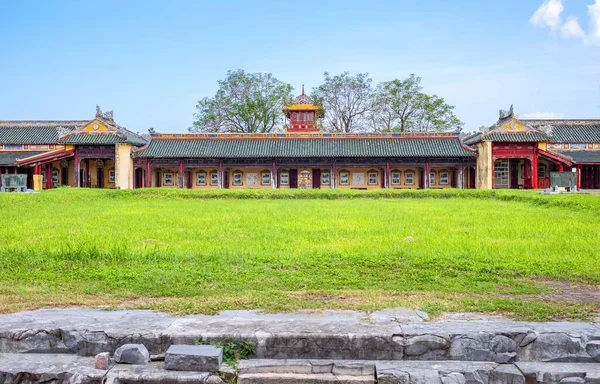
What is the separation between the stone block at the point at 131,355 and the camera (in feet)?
19.1

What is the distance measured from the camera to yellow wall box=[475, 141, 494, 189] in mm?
43156

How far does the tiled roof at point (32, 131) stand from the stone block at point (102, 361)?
45.5 m

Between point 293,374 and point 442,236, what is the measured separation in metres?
9.15

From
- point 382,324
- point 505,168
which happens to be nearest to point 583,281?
point 382,324

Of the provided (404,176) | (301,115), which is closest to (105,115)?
(301,115)

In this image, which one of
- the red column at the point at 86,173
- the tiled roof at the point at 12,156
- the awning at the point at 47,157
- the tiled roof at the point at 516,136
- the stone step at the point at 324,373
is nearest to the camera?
the stone step at the point at 324,373

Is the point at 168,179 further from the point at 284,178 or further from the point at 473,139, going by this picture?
the point at 473,139

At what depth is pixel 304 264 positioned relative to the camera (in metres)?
10.2

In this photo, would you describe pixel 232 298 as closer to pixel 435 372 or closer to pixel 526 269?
pixel 435 372

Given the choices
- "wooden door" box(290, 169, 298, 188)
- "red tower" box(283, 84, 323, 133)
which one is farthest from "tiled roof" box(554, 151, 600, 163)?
"wooden door" box(290, 169, 298, 188)

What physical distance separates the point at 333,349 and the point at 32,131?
167ft

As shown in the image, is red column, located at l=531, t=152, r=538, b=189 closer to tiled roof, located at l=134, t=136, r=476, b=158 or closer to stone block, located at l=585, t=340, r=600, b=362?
tiled roof, located at l=134, t=136, r=476, b=158

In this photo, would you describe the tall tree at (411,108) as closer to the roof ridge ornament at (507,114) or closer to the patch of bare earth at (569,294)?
the roof ridge ornament at (507,114)

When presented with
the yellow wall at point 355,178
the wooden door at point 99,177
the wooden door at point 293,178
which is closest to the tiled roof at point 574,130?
the yellow wall at point 355,178
